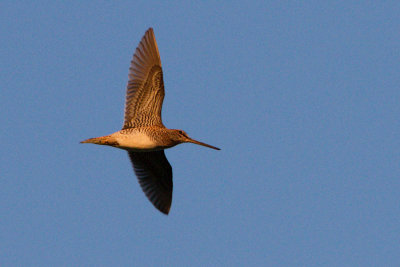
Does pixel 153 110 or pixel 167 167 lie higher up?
pixel 153 110

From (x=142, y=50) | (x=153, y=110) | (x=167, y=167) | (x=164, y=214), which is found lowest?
(x=164, y=214)

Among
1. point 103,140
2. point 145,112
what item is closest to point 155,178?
point 145,112

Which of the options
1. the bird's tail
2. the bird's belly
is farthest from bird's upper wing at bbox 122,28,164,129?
the bird's tail

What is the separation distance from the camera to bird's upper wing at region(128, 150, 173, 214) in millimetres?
11789

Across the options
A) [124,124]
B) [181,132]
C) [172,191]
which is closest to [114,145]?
[124,124]

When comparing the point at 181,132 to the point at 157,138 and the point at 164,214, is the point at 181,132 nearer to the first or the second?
the point at 157,138

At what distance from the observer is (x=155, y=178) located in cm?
1190

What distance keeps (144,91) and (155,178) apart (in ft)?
6.62

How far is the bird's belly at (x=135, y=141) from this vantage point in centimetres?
1028

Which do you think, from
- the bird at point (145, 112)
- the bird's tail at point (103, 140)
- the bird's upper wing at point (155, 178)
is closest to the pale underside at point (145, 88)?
the bird at point (145, 112)

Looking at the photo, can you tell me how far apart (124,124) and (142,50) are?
1.37 metres

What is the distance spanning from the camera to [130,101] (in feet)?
35.2

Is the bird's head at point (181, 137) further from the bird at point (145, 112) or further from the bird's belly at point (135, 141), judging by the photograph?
the bird's belly at point (135, 141)

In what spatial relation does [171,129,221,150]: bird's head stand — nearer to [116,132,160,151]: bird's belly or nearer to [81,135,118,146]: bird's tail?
[116,132,160,151]: bird's belly
